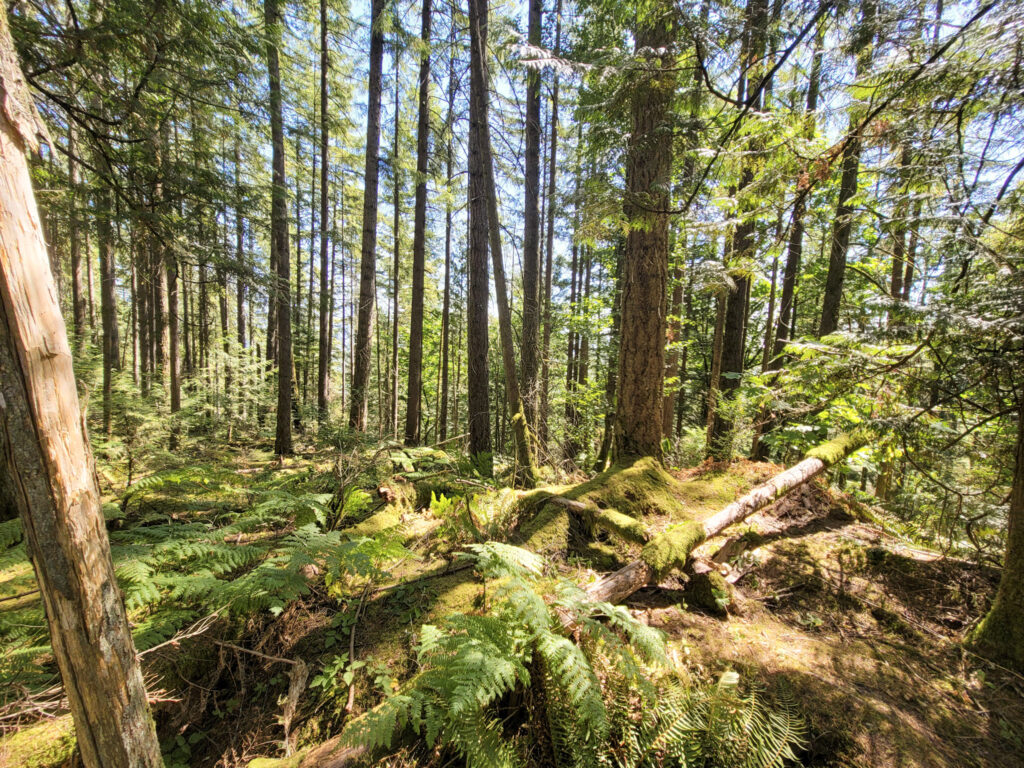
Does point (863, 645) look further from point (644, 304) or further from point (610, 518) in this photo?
point (644, 304)

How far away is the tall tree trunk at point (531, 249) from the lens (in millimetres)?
6684

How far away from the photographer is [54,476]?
155cm

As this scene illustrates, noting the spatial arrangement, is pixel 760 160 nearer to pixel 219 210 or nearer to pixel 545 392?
pixel 545 392

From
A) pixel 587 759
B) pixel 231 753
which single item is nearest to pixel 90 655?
pixel 231 753

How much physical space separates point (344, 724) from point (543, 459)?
4.30m

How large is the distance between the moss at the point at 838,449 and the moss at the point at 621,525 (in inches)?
119

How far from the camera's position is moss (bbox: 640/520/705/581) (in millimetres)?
3033

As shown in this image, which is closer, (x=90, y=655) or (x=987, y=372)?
(x=90, y=655)

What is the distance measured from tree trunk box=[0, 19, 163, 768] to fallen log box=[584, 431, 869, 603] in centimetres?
258

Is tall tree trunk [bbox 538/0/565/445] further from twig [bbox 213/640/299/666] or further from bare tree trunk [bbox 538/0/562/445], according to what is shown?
twig [bbox 213/640/299/666]

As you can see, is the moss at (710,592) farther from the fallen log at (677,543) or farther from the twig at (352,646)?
the twig at (352,646)

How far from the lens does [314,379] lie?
22328 mm

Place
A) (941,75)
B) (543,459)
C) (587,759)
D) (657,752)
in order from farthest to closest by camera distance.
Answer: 1. (543,459)
2. (941,75)
3. (657,752)
4. (587,759)

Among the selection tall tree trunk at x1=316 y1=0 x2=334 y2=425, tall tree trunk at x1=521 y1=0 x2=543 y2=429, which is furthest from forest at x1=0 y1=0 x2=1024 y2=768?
tall tree trunk at x1=316 y1=0 x2=334 y2=425
